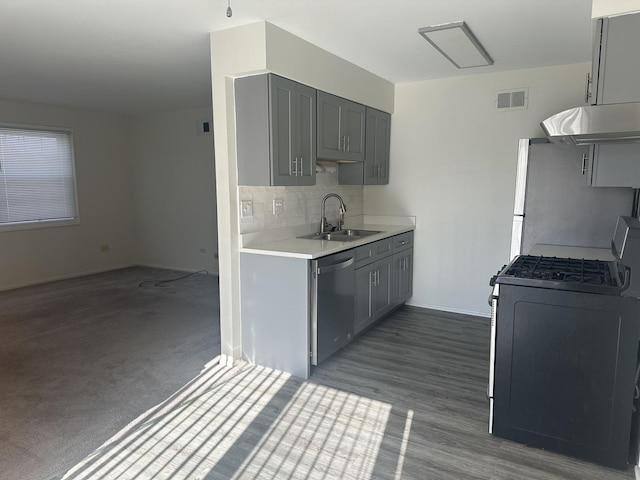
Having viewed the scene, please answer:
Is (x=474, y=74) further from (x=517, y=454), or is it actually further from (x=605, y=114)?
(x=517, y=454)

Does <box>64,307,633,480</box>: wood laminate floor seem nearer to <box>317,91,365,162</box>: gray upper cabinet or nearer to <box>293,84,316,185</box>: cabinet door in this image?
<box>293,84,316,185</box>: cabinet door

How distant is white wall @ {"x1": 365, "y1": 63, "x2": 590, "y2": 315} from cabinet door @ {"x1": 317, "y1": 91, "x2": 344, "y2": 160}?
122 centimetres

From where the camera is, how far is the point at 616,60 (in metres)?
2.00

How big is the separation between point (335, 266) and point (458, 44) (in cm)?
194

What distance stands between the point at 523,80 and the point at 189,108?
4445 mm

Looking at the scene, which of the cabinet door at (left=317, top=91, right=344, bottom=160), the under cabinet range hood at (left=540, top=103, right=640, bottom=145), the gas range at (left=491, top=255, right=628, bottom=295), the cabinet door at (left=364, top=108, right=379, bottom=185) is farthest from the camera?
the cabinet door at (left=364, top=108, right=379, bottom=185)

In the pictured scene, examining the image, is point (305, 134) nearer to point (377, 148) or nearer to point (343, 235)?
point (343, 235)

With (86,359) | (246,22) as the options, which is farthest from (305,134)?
(86,359)

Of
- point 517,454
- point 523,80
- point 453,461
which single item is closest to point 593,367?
point 517,454

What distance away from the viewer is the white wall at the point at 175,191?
20.8 feet

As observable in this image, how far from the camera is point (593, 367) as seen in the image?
2113mm

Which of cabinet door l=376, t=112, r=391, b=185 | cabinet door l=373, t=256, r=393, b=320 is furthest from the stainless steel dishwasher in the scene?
cabinet door l=376, t=112, r=391, b=185

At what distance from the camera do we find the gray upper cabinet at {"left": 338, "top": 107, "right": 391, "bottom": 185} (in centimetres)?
429

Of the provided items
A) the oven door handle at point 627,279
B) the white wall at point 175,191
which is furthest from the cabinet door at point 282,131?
the white wall at point 175,191
